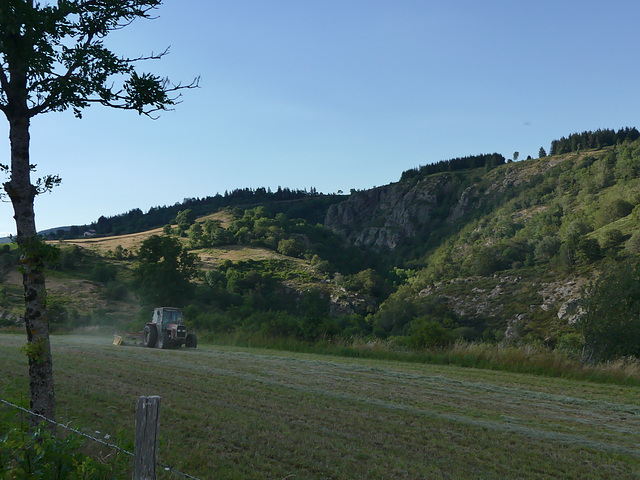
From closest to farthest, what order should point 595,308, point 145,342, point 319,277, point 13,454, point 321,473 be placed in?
point 13,454, point 321,473, point 595,308, point 145,342, point 319,277

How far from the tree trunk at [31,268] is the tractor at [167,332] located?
17.9 m

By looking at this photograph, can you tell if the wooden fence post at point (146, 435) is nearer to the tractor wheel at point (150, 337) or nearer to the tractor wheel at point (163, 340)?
the tractor wheel at point (163, 340)

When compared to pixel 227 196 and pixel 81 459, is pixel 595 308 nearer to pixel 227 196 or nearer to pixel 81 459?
pixel 81 459

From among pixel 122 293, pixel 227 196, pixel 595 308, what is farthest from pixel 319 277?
pixel 227 196

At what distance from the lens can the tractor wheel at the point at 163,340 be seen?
77.3 feet

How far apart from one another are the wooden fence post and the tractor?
20.4 meters

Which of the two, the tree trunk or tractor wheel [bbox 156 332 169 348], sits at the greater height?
the tree trunk

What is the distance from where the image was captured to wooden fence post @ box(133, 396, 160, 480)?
3742 mm

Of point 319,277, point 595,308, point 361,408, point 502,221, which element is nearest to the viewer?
point 361,408

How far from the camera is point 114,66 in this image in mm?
6363

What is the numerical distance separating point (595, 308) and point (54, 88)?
1941 centimetres

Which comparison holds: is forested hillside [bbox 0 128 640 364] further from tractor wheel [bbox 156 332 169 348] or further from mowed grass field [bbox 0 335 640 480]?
tractor wheel [bbox 156 332 169 348]

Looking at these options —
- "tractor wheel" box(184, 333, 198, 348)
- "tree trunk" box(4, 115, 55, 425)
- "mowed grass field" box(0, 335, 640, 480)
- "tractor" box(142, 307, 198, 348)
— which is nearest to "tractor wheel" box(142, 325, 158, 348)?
"tractor" box(142, 307, 198, 348)

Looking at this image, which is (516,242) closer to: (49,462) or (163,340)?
(163,340)
